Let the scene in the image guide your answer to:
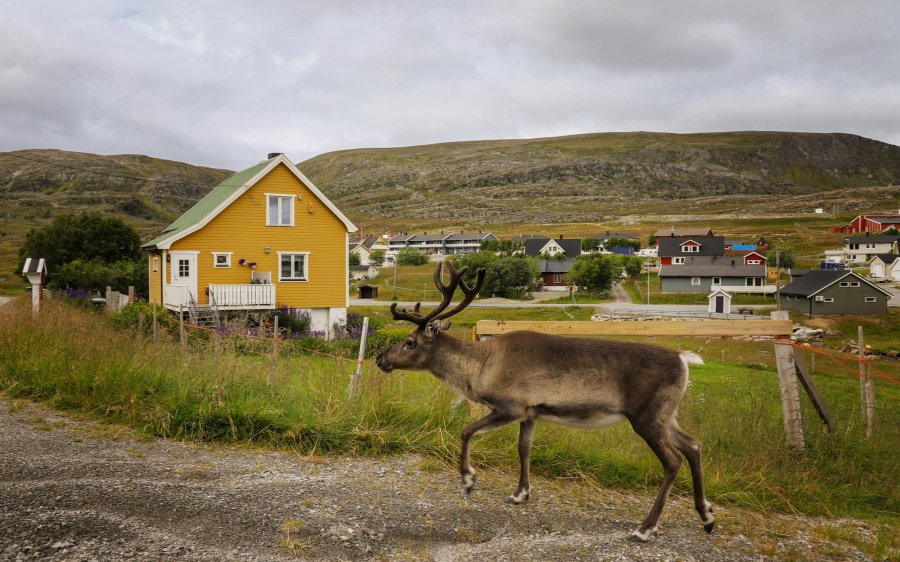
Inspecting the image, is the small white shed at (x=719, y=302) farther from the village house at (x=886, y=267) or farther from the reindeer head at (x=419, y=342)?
the reindeer head at (x=419, y=342)

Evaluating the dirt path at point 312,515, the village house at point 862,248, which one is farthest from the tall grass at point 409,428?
the village house at point 862,248

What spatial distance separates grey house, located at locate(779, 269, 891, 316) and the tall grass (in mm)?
69177

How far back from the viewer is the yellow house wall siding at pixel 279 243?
31.3m

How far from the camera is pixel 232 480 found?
5926 millimetres

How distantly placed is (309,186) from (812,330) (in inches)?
2011

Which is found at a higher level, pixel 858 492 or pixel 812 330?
pixel 858 492

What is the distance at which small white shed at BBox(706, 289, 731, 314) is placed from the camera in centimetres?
7219

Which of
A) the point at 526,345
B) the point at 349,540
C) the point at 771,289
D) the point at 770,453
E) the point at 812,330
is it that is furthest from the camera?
the point at 771,289

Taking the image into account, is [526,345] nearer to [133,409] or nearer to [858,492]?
[858,492]

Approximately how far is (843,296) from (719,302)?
1239 centimetres

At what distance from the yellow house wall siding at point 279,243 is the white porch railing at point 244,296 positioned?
0.81 metres

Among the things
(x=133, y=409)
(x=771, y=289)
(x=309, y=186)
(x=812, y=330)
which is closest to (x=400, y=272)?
(x=771, y=289)

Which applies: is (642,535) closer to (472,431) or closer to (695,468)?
(695,468)

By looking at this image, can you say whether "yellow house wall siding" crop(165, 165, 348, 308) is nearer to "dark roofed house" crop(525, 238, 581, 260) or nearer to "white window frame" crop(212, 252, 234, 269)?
"white window frame" crop(212, 252, 234, 269)
